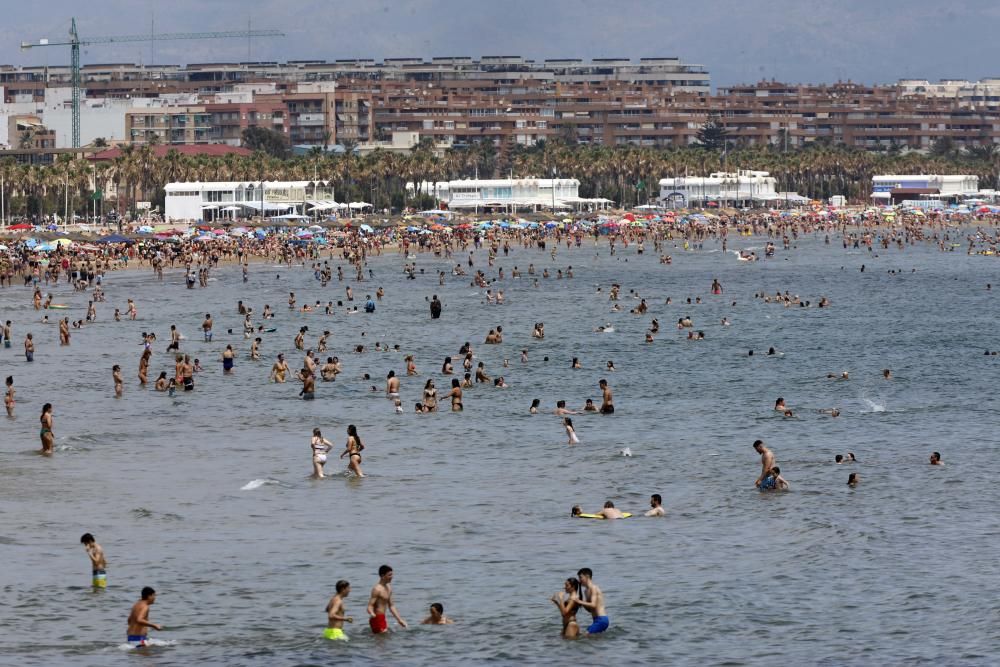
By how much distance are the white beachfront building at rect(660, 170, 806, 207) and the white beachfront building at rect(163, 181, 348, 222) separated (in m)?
53.9

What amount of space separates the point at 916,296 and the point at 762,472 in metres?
57.6

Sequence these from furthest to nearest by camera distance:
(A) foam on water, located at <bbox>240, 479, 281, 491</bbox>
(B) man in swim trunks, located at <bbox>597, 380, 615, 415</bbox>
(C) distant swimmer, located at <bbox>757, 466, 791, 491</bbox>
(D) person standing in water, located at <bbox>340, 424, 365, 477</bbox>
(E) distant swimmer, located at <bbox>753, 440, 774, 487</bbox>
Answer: (B) man in swim trunks, located at <bbox>597, 380, 615, 415</bbox> → (D) person standing in water, located at <bbox>340, 424, 365, 477</bbox> → (E) distant swimmer, located at <bbox>753, 440, 774, 487</bbox> → (C) distant swimmer, located at <bbox>757, 466, 791, 491</bbox> → (A) foam on water, located at <bbox>240, 479, 281, 491</bbox>

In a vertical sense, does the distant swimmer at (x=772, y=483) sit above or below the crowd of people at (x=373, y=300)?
below

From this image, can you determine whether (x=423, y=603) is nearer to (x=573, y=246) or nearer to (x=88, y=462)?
(x=88, y=462)

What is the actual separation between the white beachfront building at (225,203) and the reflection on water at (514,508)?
3000 inches

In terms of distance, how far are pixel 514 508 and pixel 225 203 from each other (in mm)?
108807

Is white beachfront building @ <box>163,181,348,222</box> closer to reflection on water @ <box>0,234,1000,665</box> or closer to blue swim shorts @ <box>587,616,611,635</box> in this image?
reflection on water @ <box>0,234,1000,665</box>

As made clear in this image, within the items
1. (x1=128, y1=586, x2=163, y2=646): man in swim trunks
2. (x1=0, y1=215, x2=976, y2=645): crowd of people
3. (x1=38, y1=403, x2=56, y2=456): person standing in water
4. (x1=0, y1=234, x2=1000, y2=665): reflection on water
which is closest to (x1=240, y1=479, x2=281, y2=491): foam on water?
(x1=0, y1=234, x2=1000, y2=665): reflection on water

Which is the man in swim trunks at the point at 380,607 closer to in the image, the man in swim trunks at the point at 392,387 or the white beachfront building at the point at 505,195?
the man in swim trunks at the point at 392,387

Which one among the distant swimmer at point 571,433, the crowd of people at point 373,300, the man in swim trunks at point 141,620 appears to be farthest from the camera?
the distant swimmer at point 571,433

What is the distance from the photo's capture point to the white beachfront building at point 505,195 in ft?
546

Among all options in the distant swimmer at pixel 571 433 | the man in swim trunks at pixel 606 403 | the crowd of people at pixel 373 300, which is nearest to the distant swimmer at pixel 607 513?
the crowd of people at pixel 373 300

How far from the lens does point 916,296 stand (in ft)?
295

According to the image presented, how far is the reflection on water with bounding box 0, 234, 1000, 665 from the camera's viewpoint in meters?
24.8
